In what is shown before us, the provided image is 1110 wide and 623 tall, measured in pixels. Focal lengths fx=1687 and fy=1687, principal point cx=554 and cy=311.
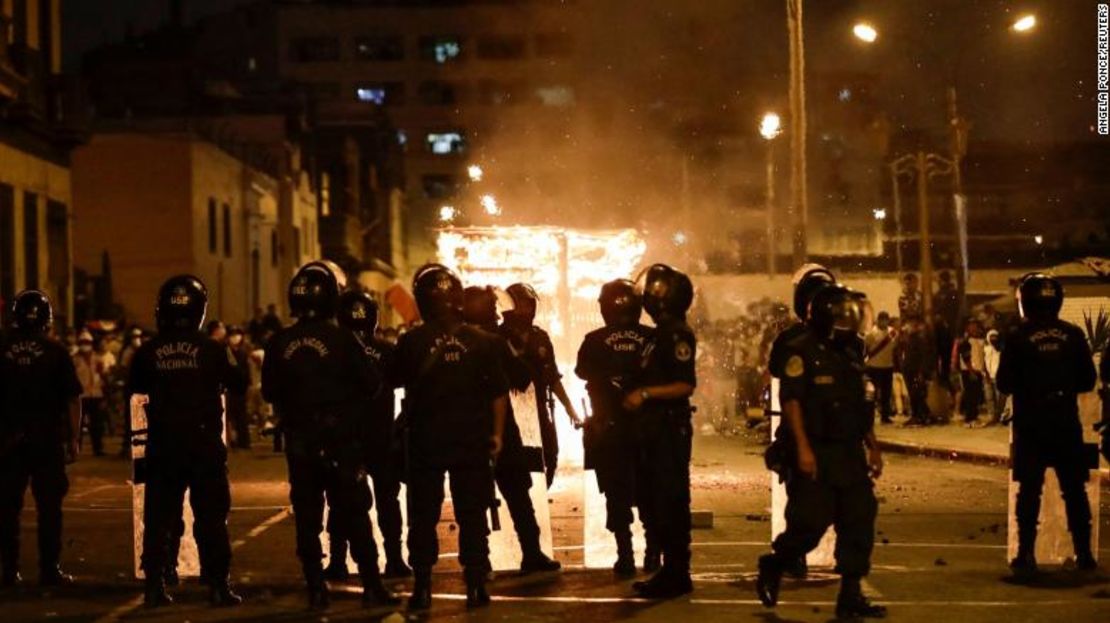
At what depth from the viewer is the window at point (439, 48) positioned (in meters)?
91.1

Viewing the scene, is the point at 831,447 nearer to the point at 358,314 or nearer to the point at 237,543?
the point at 358,314

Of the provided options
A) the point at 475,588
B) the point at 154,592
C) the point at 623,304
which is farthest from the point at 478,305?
the point at 154,592

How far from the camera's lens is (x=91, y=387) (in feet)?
70.5

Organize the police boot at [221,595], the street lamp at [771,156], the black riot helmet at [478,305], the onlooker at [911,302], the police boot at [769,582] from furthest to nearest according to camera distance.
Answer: the street lamp at [771,156], the onlooker at [911,302], the black riot helmet at [478,305], the police boot at [221,595], the police boot at [769,582]

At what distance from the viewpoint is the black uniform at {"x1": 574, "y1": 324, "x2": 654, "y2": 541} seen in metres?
9.36

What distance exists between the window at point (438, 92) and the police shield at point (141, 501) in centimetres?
8163

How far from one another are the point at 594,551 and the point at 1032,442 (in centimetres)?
259

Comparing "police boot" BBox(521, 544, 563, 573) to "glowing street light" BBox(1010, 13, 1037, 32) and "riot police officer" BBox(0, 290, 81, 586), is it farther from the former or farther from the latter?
"glowing street light" BBox(1010, 13, 1037, 32)

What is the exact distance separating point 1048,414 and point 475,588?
3.36 metres

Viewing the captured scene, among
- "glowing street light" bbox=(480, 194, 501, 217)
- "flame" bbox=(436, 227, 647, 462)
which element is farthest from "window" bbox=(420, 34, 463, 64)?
Answer: "flame" bbox=(436, 227, 647, 462)

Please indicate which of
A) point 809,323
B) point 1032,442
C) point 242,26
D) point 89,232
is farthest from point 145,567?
point 242,26

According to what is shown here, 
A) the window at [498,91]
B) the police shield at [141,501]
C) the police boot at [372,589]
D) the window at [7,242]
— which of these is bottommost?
the police boot at [372,589]

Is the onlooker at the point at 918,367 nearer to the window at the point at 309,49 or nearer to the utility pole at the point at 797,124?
the utility pole at the point at 797,124

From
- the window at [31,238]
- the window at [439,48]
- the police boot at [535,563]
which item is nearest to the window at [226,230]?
the window at [31,238]
